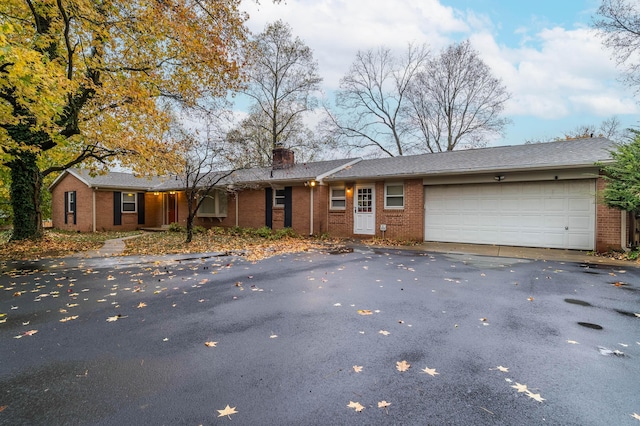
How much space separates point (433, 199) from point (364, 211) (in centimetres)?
302

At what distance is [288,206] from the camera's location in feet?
52.0

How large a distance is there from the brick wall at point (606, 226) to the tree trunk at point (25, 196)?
19.9 meters

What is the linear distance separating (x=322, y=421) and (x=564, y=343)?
2932 millimetres

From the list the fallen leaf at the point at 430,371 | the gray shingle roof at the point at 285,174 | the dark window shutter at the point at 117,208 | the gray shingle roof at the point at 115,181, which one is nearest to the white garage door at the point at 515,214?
the gray shingle roof at the point at 285,174

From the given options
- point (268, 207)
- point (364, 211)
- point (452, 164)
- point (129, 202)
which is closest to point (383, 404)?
point (452, 164)

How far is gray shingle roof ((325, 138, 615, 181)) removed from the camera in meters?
10.2

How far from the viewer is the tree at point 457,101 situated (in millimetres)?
24625

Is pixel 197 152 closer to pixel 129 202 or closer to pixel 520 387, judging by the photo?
A: pixel 129 202

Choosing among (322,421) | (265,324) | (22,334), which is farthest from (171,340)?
(322,421)

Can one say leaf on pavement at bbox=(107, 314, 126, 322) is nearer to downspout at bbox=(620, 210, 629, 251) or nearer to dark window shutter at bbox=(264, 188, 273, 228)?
dark window shutter at bbox=(264, 188, 273, 228)

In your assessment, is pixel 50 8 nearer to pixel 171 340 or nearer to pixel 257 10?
pixel 257 10

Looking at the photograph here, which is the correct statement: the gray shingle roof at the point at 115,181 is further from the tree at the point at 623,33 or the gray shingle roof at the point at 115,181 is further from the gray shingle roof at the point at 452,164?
the tree at the point at 623,33

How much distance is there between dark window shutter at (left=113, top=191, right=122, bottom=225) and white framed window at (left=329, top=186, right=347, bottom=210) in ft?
47.3

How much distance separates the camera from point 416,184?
509 inches
